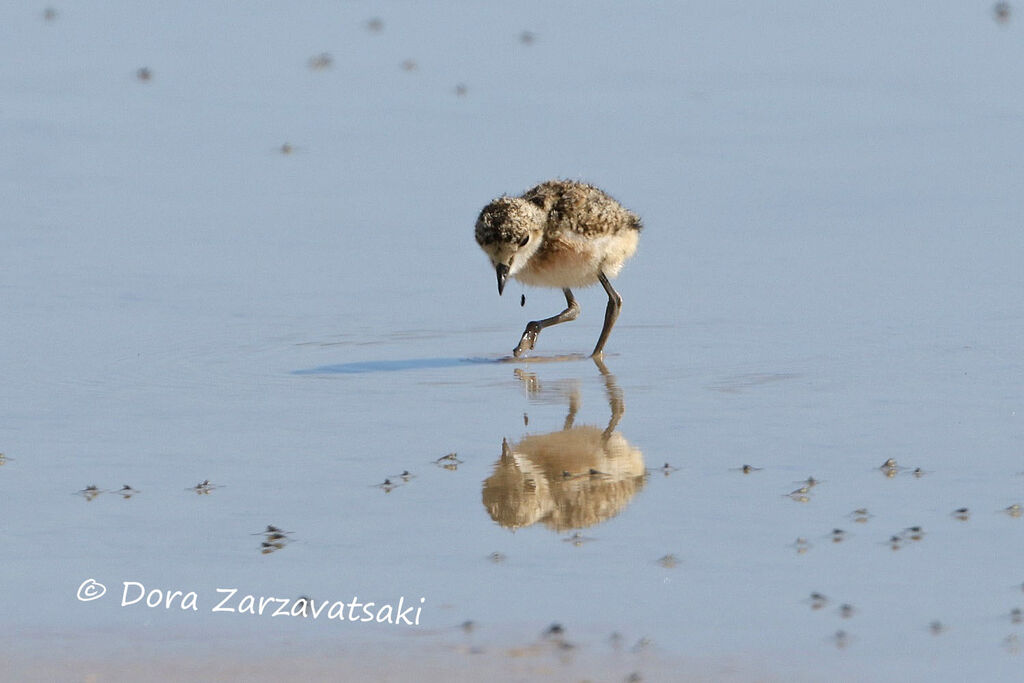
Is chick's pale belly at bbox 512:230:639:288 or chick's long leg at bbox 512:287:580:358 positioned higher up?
chick's pale belly at bbox 512:230:639:288

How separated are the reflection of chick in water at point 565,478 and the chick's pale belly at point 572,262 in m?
1.76

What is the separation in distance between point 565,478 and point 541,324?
2.70m

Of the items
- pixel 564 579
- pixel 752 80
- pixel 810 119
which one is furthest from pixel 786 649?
pixel 752 80

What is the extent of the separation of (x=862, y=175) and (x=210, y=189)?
183 inches

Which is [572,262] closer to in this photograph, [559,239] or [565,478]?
[559,239]

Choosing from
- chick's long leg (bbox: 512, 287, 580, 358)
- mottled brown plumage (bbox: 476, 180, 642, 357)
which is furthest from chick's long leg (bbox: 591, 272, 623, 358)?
chick's long leg (bbox: 512, 287, 580, 358)

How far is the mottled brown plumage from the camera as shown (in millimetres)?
8203

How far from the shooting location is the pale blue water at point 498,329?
4.79 metres

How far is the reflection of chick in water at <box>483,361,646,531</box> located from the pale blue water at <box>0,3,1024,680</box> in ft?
0.30

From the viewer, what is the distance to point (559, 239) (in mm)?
8492

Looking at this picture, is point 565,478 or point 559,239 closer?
point 565,478

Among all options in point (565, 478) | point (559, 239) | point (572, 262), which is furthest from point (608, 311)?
point (565, 478)

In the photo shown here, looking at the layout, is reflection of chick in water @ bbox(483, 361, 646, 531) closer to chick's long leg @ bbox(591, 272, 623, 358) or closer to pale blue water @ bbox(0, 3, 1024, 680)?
pale blue water @ bbox(0, 3, 1024, 680)

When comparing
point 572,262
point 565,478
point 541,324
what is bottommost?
point 565,478
